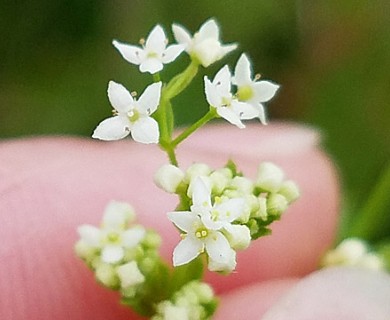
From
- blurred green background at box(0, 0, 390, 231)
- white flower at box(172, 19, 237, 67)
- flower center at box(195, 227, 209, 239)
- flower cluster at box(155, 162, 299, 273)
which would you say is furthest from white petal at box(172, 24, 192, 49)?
blurred green background at box(0, 0, 390, 231)

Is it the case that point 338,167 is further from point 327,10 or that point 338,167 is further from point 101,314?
point 101,314

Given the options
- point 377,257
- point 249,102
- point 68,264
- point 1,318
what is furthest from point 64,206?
point 377,257

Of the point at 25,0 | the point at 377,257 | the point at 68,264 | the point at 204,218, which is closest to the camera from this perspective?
the point at 204,218

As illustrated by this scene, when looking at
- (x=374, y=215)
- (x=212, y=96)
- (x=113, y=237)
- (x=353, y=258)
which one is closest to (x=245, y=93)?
(x=212, y=96)

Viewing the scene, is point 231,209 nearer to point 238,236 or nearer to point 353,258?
point 238,236

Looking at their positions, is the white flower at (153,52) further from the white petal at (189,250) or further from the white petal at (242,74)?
the white petal at (189,250)

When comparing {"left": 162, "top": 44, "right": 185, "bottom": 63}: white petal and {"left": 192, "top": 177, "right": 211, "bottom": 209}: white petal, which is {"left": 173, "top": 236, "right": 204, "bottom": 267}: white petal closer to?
{"left": 192, "top": 177, "right": 211, "bottom": 209}: white petal

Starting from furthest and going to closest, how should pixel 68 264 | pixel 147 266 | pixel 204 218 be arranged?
pixel 68 264, pixel 147 266, pixel 204 218

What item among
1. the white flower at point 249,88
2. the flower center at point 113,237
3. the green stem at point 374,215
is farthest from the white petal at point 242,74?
the green stem at point 374,215
